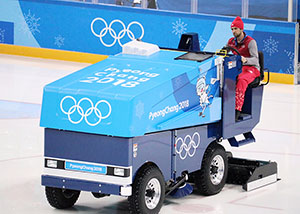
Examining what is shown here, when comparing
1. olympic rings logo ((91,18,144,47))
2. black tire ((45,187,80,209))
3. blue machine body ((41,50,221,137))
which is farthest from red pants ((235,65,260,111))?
olympic rings logo ((91,18,144,47))

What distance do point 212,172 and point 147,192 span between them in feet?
3.39

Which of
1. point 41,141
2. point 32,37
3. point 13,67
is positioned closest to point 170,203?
point 41,141

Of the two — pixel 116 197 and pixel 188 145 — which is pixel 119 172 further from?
pixel 116 197

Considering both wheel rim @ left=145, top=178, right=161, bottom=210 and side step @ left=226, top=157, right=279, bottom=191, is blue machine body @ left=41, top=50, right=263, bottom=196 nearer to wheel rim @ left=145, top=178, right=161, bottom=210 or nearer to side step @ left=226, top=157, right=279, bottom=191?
wheel rim @ left=145, top=178, right=161, bottom=210

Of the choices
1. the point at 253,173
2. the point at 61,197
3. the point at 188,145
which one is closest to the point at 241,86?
the point at 253,173

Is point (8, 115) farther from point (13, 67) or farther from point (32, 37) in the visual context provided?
point (32, 37)

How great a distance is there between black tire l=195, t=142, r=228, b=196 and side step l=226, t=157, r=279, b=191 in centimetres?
28

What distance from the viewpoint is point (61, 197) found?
21.5ft

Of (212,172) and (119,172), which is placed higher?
(119,172)

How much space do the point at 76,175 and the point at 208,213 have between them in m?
1.11

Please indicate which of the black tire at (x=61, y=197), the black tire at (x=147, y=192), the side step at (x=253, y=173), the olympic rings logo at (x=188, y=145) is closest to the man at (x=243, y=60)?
the side step at (x=253, y=173)

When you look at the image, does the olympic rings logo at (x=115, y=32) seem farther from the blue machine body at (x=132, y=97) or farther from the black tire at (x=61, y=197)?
the black tire at (x=61, y=197)

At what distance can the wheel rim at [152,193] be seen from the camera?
6250 mm

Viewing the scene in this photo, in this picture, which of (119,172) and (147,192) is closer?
(119,172)
